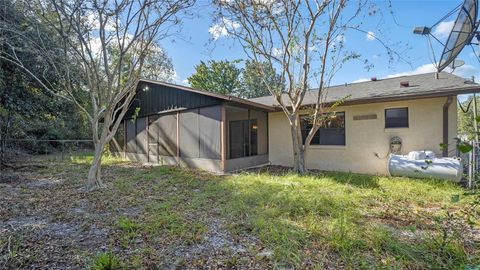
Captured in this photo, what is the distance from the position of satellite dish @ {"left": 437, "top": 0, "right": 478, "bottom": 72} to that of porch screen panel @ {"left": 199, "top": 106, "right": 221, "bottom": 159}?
19.5 feet

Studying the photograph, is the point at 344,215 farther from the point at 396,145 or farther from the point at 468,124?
the point at 468,124

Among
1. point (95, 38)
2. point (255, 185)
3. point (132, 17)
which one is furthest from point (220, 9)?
point (255, 185)

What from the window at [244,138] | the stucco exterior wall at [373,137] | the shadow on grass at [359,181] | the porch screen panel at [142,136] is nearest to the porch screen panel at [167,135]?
the porch screen panel at [142,136]

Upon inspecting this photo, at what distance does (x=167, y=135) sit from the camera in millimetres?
10602

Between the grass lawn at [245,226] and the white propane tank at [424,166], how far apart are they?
0.95ft

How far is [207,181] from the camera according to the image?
7027 millimetres

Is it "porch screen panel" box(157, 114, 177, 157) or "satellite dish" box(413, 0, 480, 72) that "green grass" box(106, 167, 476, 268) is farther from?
"porch screen panel" box(157, 114, 177, 157)

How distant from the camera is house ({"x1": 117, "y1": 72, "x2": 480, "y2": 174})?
22.8 ft

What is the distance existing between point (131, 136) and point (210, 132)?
578 centimetres

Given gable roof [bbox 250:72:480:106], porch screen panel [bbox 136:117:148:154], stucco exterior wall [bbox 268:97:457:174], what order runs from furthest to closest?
porch screen panel [bbox 136:117:148:154] → stucco exterior wall [bbox 268:97:457:174] → gable roof [bbox 250:72:480:106]

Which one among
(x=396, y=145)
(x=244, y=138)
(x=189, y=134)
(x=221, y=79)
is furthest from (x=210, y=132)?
(x=221, y=79)

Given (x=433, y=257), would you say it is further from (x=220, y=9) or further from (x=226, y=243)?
(x=220, y=9)

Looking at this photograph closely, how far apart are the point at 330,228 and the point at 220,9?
268 inches

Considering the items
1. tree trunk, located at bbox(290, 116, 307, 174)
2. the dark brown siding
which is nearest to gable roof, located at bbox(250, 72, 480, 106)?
tree trunk, located at bbox(290, 116, 307, 174)
